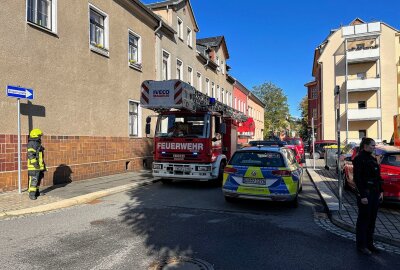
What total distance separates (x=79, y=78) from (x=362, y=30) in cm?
3544

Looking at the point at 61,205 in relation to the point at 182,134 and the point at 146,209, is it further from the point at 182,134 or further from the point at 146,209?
the point at 182,134

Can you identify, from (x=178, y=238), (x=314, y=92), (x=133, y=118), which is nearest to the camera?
(x=178, y=238)

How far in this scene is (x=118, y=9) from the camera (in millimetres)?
15305

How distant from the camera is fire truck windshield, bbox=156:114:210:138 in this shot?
1120cm

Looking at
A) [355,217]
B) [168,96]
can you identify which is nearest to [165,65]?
[168,96]

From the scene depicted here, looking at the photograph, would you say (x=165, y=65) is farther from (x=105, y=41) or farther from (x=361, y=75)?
(x=361, y=75)

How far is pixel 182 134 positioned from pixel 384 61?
1394 inches

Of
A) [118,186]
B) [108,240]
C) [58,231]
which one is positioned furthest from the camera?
[118,186]

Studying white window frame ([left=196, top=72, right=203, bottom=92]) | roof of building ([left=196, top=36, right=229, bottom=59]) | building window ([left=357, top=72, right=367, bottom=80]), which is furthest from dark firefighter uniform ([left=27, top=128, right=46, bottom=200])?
building window ([left=357, top=72, right=367, bottom=80])

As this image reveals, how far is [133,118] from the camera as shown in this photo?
16562 mm

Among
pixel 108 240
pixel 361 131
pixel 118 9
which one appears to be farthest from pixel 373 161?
pixel 361 131

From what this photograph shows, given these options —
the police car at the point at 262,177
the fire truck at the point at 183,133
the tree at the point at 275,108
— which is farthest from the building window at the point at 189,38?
the tree at the point at 275,108

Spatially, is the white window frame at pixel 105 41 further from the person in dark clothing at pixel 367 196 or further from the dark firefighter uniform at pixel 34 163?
the person in dark clothing at pixel 367 196

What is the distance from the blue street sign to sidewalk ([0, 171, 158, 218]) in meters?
2.64
